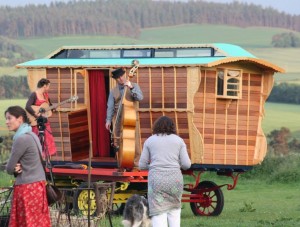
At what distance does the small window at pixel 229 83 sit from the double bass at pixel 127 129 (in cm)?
175

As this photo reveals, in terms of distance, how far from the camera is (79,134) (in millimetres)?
20672

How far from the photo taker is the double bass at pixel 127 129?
18406 millimetres

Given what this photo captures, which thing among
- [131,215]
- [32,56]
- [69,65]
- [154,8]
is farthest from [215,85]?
[154,8]

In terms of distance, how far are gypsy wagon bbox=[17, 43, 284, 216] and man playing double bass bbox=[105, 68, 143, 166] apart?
51cm

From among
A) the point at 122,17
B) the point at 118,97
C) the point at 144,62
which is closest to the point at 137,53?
the point at 144,62

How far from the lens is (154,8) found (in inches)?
4163

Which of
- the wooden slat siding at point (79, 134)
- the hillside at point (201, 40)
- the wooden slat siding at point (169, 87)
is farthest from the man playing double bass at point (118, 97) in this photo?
the hillside at point (201, 40)

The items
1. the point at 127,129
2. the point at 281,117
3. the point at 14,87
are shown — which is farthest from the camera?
the point at 281,117

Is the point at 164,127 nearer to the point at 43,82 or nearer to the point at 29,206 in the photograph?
the point at 29,206

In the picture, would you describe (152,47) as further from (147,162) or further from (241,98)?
(147,162)

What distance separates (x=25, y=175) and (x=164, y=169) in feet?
5.48

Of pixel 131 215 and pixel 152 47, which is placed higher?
pixel 152 47

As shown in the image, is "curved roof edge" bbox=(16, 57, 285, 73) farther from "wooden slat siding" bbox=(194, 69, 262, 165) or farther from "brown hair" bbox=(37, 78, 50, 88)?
"brown hair" bbox=(37, 78, 50, 88)

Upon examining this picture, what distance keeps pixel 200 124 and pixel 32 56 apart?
5788 cm
